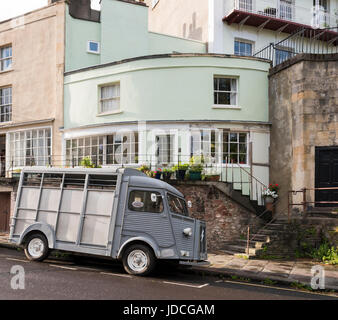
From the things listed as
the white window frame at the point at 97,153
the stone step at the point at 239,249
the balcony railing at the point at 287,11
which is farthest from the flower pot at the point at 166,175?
the balcony railing at the point at 287,11

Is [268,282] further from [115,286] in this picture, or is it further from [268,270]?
[115,286]

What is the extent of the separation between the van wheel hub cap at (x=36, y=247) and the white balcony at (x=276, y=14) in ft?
49.9

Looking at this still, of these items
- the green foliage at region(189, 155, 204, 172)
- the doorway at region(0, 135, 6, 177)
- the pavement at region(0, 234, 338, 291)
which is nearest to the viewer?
the pavement at region(0, 234, 338, 291)

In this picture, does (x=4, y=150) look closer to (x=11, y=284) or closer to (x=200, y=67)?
(x=200, y=67)

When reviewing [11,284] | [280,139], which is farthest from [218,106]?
[11,284]

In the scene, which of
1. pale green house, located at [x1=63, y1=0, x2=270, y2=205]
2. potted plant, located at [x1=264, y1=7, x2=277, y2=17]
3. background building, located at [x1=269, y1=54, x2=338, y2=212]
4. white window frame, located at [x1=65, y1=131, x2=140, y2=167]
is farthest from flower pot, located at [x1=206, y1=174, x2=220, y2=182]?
potted plant, located at [x1=264, y1=7, x2=277, y2=17]

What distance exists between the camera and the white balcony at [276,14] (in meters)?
21.3

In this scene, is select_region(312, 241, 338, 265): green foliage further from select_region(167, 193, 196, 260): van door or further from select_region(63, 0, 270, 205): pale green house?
select_region(167, 193, 196, 260): van door

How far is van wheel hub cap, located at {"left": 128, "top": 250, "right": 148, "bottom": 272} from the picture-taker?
10211 millimetres

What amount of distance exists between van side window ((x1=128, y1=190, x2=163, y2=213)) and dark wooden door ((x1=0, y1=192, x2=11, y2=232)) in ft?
36.0

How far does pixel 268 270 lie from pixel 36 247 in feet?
21.7

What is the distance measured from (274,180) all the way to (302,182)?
167 centimetres

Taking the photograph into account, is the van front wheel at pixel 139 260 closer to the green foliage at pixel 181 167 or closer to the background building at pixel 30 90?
the green foliage at pixel 181 167
